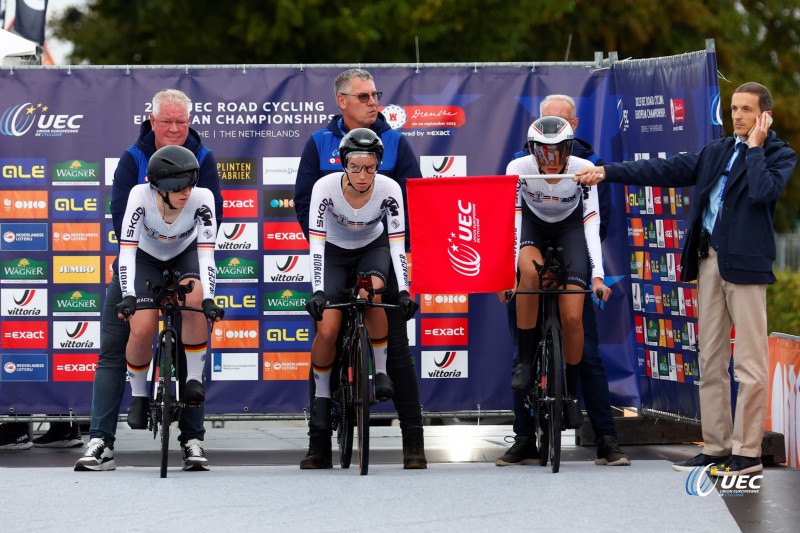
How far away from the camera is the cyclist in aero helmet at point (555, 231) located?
9867 mm

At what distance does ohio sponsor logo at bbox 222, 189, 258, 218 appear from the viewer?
11711mm

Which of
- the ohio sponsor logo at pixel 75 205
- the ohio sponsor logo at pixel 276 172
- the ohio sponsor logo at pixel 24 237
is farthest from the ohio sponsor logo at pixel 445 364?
the ohio sponsor logo at pixel 24 237

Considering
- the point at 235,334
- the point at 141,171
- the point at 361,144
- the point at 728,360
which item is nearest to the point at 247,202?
the point at 235,334

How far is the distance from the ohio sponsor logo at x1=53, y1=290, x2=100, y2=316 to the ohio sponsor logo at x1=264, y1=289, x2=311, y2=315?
1.28 metres

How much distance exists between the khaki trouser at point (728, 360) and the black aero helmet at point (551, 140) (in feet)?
3.63

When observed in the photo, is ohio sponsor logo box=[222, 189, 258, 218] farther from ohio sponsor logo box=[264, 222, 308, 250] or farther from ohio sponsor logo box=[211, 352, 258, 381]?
ohio sponsor logo box=[211, 352, 258, 381]

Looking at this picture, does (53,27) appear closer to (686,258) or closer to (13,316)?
(13,316)

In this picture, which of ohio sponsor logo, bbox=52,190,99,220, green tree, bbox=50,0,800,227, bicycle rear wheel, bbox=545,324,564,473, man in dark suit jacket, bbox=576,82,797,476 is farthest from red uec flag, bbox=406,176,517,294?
green tree, bbox=50,0,800,227

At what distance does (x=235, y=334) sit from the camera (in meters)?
11.8

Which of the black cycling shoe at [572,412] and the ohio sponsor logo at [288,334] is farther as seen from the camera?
the ohio sponsor logo at [288,334]

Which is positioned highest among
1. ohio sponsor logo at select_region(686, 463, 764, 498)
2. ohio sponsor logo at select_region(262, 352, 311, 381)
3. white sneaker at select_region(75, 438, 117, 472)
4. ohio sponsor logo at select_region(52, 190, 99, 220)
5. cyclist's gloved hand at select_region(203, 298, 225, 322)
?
ohio sponsor logo at select_region(52, 190, 99, 220)

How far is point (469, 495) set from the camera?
8.69 metres

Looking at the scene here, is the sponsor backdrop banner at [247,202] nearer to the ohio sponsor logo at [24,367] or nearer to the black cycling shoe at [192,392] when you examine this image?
the ohio sponsor logo at [24,367]

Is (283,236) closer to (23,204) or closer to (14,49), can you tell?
(23,204)
